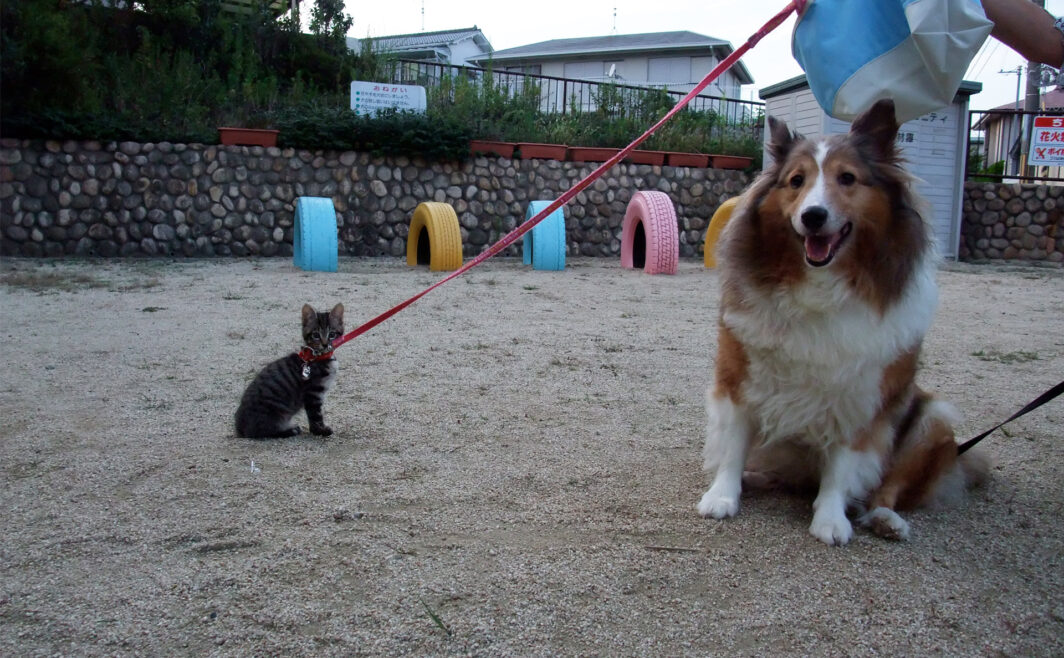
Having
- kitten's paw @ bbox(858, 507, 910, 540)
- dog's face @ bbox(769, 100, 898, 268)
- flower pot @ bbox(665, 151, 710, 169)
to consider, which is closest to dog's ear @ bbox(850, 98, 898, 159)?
dog's face @ bbox(769, 100, 898, 268)

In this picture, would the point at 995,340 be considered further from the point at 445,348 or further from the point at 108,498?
the point at 108,498

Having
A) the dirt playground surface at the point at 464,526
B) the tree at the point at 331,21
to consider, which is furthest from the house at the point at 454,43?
the dirt playground surface at the point at 464,526

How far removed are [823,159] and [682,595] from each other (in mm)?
1360

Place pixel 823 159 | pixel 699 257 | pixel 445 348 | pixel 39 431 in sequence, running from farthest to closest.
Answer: pixel 699 257 < pixel 445 348 < pixel 39 431 < pixel 823 159

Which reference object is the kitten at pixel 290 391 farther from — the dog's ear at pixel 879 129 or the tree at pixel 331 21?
the tree at pixel 331 21

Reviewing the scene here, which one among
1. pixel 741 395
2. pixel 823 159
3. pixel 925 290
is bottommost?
pixel 741 395

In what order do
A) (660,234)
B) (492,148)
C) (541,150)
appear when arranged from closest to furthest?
(660,234) → (492,148) → (541,150)

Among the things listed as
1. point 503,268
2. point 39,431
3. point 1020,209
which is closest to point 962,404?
point 39,431

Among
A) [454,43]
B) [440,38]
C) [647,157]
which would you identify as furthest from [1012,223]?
[440,38]

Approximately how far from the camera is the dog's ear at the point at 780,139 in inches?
99.2

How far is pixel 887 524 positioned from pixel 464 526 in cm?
130

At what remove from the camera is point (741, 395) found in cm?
250

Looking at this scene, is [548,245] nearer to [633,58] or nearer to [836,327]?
[836,327]

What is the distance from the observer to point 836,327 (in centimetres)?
231
